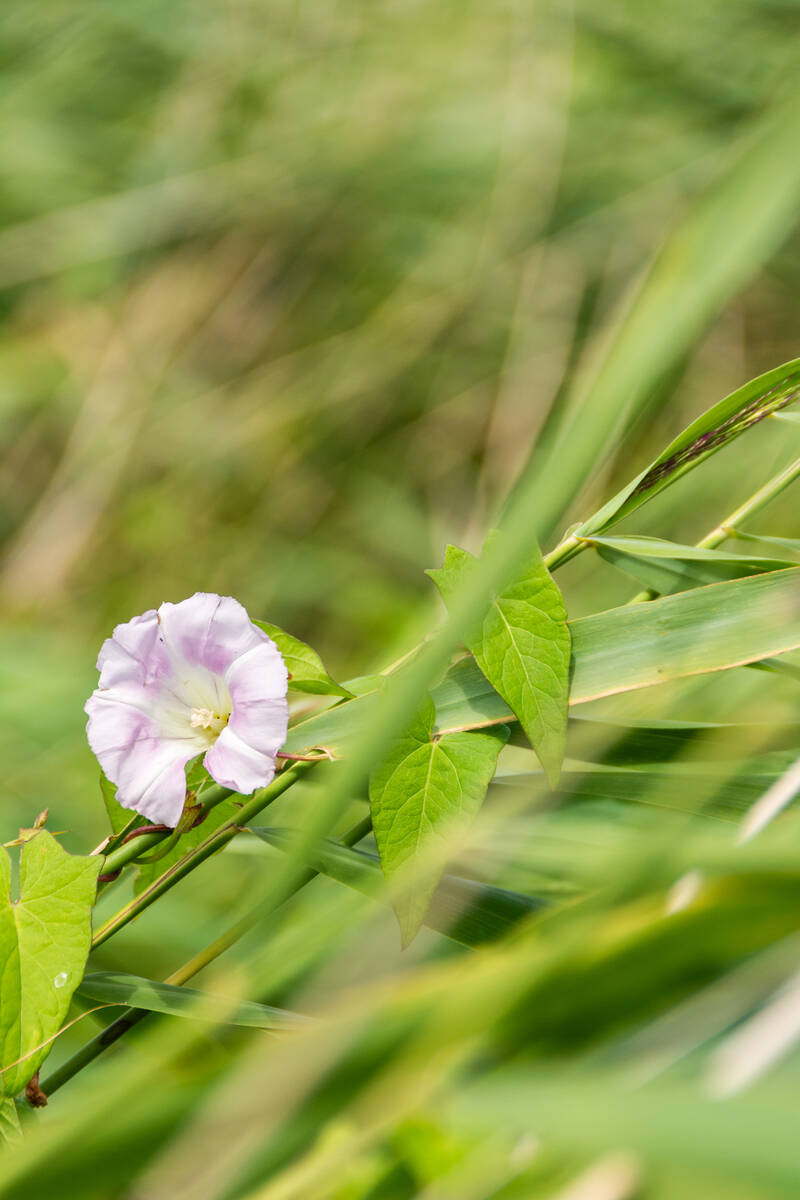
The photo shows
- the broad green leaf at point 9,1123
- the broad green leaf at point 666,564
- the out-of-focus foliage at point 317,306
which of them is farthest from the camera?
the out-of-focus foliage at point 317,306

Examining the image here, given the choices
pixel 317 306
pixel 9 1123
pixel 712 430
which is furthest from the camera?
pixel 317 306

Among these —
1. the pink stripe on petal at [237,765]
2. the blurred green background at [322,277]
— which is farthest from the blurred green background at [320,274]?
the pink stripe on petal at [237,765]

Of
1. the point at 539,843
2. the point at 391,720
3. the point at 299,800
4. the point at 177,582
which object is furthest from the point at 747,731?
the point at 177,582

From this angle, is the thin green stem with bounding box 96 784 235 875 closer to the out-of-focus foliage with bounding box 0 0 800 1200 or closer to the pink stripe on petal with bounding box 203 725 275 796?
the pink stripe on petal with bounding box 203 725 275 796

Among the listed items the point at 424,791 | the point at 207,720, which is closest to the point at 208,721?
the point at 207,720

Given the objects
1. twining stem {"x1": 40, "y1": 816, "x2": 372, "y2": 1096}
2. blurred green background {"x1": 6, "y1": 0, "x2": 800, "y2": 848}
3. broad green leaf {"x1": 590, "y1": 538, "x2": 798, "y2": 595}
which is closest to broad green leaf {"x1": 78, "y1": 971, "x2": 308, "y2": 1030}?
twining stem {"x1": 40, "y1": 816, "x2": 372, "y2": 1096}

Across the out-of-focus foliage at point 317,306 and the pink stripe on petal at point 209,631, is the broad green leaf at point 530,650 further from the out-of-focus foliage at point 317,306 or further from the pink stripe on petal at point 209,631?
the out-of-focus foliage at point 317,306

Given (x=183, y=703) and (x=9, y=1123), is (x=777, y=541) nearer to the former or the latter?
(x=183, y=703)
